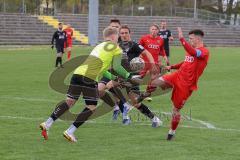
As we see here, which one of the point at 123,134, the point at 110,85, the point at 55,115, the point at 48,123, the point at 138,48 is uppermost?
the point at 138,48

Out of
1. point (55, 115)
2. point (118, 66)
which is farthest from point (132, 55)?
point (55, 115)

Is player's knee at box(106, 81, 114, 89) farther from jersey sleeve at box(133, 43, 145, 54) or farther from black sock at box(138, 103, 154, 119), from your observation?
jersey sleeve at box(133, 43, 145, 54)

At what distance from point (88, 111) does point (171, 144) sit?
151 cm

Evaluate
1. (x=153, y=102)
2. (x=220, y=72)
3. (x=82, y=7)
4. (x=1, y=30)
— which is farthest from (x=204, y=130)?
(x=82, y=7)

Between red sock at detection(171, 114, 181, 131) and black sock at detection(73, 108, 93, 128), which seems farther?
red sock at detection(171, 114, 181, 131)

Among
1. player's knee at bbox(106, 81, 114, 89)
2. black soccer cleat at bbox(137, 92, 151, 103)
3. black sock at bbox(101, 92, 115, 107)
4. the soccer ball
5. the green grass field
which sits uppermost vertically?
the soccer ball

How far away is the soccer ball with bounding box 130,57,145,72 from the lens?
42.1ft

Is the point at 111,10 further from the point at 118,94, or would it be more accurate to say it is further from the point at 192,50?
the point at 192,50

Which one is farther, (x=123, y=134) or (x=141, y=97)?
(x=141, y=97)

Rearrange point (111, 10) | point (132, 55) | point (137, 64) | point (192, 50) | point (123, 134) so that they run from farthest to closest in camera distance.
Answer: point (111, 10), point (137, 64), point (132, 55), point (123, 134), point (192, 50)

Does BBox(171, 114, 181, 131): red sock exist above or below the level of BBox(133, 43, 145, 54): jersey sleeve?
below

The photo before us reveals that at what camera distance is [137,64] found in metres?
13.2

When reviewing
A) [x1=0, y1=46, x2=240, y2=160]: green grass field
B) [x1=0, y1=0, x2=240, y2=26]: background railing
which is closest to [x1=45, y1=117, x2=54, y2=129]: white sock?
[x1=0, y1=46, x2=240, y2=160]: green grass field

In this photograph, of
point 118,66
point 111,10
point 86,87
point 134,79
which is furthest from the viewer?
point 111,10
